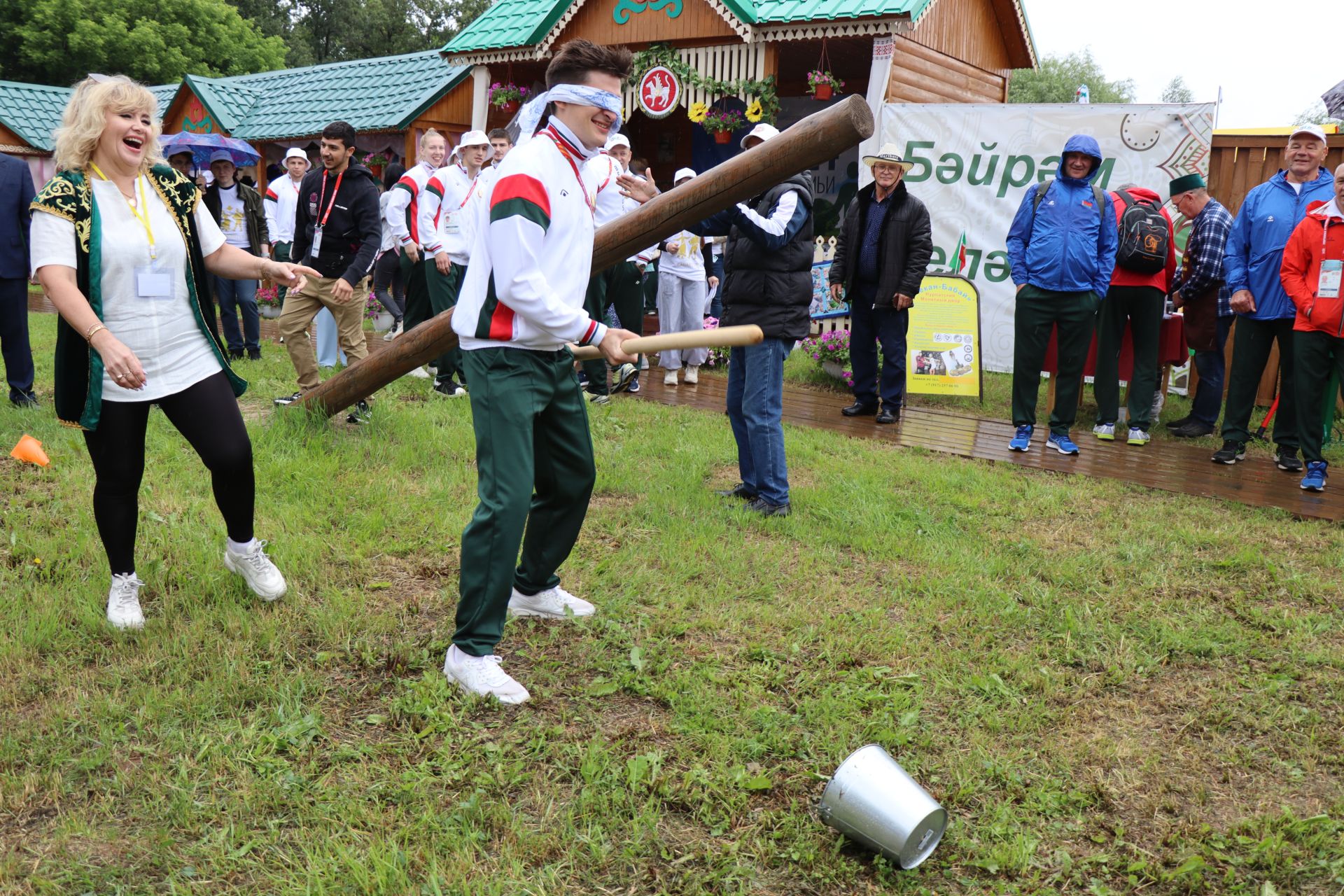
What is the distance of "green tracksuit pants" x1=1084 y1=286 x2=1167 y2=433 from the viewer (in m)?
8.02

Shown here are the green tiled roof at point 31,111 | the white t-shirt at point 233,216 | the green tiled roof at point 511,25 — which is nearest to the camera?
the white t-shirt at point 233,216

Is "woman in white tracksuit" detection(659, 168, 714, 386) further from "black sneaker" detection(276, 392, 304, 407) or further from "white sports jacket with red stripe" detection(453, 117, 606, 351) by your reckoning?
"white sports jacket with red stripe" detection(453, 117, 606, 351)

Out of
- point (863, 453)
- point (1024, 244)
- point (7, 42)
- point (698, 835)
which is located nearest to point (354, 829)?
point (698, 835)

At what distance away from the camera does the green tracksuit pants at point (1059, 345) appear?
7.52 metres

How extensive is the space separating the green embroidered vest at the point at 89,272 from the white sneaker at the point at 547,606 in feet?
4.65

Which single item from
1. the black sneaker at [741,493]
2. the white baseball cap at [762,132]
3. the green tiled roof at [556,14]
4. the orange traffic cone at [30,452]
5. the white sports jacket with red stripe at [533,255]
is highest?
the green tiled roof at [556,14]

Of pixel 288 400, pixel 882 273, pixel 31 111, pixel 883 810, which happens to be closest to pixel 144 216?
pixel 883 810

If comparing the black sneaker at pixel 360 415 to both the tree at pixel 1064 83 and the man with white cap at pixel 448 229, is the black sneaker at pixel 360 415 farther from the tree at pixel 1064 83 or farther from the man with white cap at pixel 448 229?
the tree at pixel 1064 83

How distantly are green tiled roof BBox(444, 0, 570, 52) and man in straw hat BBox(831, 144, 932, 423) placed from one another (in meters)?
6.49

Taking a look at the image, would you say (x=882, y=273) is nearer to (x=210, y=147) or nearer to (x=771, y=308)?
(x=771, y=308)

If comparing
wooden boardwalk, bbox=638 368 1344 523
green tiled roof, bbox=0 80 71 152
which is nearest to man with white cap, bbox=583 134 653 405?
wooden boardwalk, bbox=638 368 1344 523

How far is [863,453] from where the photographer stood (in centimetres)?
737

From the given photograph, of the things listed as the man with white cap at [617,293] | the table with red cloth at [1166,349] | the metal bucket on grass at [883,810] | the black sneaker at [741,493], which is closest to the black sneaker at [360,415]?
the man with white cap at [617,293]

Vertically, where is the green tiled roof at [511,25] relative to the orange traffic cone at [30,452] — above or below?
above
